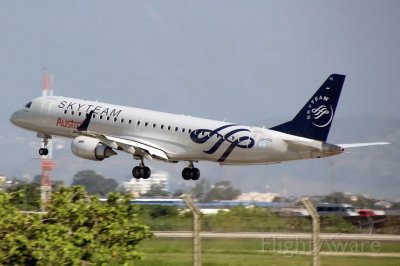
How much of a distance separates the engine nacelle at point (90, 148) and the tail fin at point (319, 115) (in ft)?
37.6

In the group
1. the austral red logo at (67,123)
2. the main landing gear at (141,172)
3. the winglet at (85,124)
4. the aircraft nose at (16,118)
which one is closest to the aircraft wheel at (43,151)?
the aircraft nose at (16,118)

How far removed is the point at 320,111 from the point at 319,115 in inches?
12.5

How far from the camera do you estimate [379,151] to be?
395ft

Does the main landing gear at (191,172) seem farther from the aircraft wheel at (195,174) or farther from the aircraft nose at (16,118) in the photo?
the aircraft nose at (16,118)

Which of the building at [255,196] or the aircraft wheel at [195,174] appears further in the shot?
the aircraft wheel at [195,174]

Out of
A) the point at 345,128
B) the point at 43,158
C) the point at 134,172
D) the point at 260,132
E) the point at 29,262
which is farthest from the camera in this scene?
the point at 345,128

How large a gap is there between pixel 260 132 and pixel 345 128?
426 ft

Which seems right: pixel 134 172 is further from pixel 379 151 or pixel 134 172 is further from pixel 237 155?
pixel 379 151

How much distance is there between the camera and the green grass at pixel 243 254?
3912 centimetres

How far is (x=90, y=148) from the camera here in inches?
2970

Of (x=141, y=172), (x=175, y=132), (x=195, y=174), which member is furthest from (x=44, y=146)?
(x=175, y=132)

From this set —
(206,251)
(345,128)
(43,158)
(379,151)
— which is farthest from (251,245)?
(345,128)

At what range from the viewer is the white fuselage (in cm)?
6981

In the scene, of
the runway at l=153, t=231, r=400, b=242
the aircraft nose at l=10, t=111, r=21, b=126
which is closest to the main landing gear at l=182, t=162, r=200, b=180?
the aircraft nose at l=10, t=111, r=21, b=126
